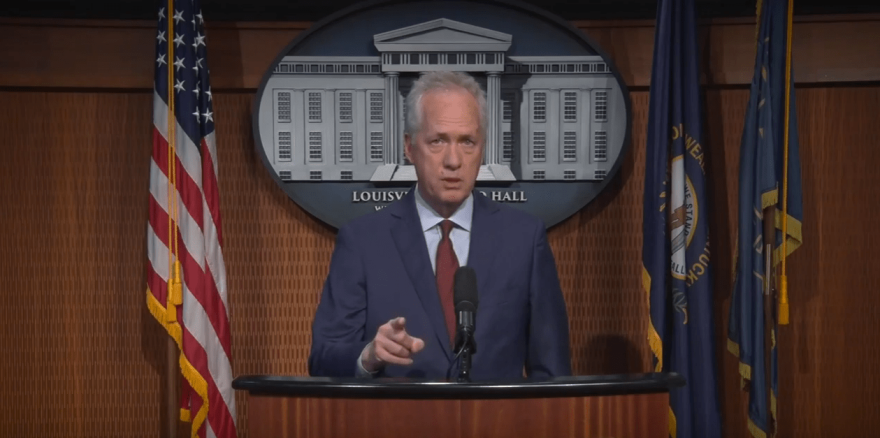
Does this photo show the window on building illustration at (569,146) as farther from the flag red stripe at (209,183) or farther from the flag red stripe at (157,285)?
the flag red stripe at (157,285)

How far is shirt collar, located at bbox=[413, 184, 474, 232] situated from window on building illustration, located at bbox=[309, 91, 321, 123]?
96cm

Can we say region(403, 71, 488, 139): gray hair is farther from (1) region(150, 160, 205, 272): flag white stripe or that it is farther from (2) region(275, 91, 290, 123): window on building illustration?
(1) region(150, 160, 205, 272): flag white stripe

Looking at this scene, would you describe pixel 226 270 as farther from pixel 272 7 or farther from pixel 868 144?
pixel 868 144

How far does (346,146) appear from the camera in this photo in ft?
10.8

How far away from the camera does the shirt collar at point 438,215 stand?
246 centimetres

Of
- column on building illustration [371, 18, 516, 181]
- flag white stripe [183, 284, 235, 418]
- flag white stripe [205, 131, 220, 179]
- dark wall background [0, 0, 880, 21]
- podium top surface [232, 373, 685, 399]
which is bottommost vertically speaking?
flag white stripe [183, 284, 235, 418]

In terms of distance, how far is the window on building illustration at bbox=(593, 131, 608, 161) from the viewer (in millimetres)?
3289

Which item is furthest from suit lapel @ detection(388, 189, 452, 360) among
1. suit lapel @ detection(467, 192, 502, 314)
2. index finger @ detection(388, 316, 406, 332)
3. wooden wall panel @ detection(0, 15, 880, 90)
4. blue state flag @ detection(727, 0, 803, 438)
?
blue state flag @ detection(727, 0, 803, 438)

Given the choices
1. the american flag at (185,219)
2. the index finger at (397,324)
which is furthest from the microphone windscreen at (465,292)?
the american flag at (185,219)

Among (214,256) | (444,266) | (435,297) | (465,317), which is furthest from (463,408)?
(214,256)

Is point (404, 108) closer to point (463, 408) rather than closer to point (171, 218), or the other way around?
point (171, 218)

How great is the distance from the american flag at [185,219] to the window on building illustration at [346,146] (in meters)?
0.52

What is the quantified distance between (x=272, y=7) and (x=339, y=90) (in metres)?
0.45

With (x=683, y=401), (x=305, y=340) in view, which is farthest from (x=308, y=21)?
(x=683, y=401)
